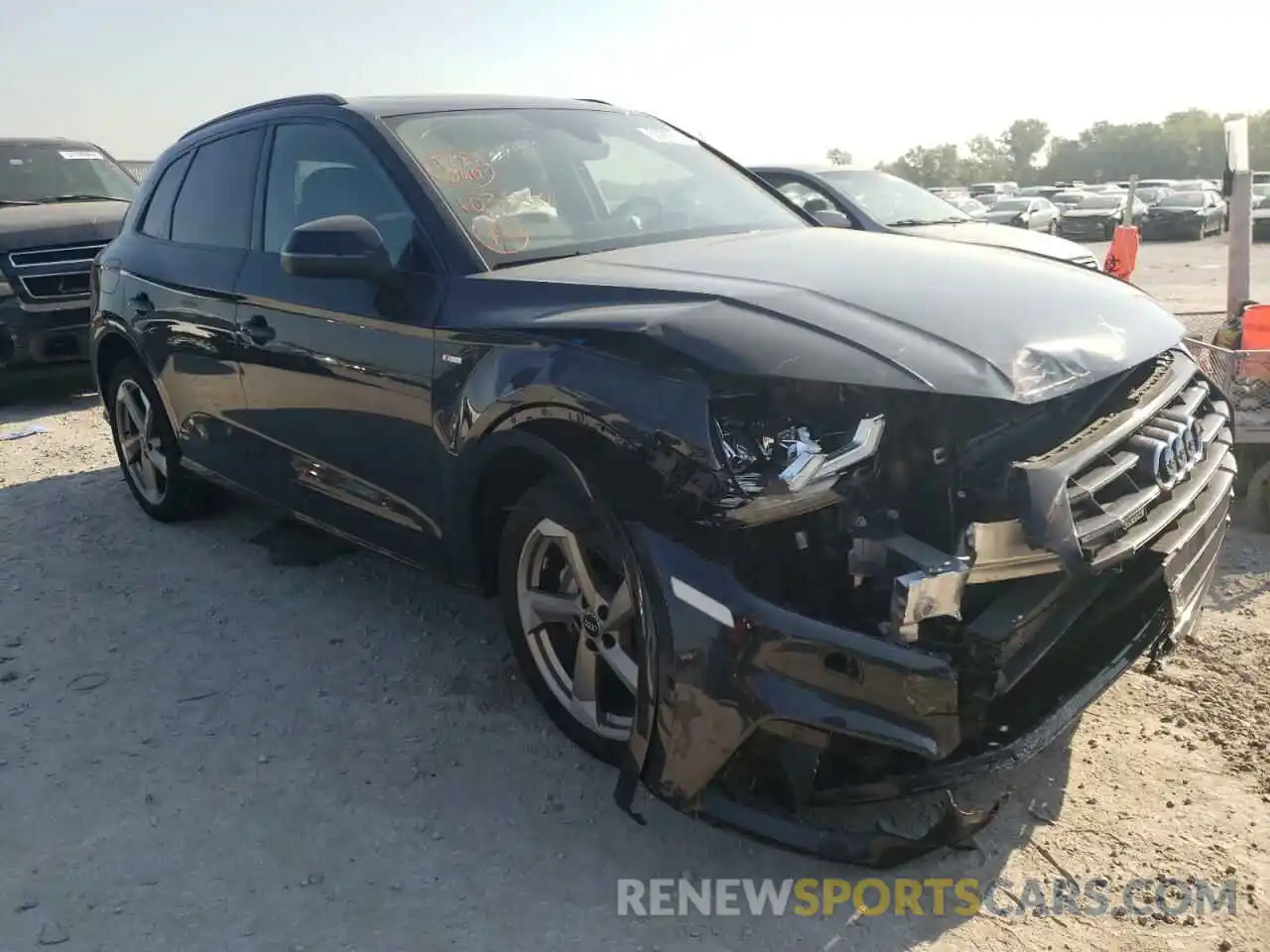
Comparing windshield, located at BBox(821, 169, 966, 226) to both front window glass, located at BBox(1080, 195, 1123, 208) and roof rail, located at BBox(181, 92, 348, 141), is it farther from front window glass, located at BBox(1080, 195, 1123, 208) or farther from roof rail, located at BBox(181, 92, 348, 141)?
front window glass, located at BBox(1080, 195, 1123, 208)

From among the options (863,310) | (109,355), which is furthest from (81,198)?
(863,310)

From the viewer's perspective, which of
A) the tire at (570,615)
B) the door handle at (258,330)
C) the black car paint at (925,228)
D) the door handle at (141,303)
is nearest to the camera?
the tire at (570,615)

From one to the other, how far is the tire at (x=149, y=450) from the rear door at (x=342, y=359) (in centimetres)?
118

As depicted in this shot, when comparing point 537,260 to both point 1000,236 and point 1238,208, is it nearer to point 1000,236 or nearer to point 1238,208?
point 1238,208

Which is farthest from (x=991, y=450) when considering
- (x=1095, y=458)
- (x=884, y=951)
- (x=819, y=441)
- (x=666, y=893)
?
(x=666, y=893)

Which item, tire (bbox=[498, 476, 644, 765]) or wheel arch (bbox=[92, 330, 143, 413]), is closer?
tire (bbox=[498, 476, 644, 765])

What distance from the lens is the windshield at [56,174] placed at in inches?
363

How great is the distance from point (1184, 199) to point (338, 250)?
3077 centimetres

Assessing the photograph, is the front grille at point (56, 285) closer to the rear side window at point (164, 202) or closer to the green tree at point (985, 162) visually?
the rear side window at point (164, 202)

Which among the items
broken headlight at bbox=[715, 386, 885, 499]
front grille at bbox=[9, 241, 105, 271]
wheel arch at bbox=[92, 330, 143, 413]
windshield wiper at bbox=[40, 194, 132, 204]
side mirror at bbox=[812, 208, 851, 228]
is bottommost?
wheel arch at bbox=[92, 330, 143, 413]

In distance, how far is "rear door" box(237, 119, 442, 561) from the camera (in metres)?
3.21

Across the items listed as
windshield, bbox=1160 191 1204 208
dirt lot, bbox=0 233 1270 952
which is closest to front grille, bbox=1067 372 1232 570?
dirt lot, bbox=0 233 1270 952

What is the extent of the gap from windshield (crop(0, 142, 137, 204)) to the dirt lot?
20.7 feet

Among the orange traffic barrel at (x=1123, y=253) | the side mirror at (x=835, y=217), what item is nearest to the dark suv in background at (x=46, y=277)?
the side mirror at (x=835, y=217)
